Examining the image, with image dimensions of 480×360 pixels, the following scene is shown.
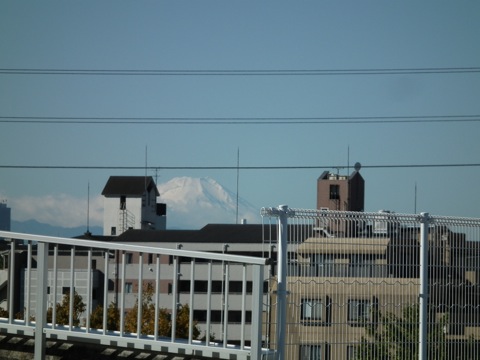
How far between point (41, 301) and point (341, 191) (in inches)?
3746

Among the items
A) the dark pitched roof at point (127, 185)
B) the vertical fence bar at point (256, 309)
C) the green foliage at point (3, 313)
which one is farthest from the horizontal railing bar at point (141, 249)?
the dark pitched roof at point (127, 185)

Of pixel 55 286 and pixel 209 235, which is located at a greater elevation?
pixel 55 286

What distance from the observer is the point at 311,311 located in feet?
30.7

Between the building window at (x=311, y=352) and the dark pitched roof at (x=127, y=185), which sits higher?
the dark pitched roof at (x=127, y=185)

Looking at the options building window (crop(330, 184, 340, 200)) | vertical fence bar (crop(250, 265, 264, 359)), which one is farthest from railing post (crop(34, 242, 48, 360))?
building window (crop(330, 184, 340, 200))

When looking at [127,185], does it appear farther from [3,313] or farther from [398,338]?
[3,313]

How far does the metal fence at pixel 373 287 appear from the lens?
30.4 feet

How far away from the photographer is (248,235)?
83.8 m

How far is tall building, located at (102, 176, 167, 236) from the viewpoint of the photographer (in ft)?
445

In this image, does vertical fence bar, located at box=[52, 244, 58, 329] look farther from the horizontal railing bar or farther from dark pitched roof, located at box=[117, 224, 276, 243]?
dark pitched roof, located at box=[117, 224, 276, 243]

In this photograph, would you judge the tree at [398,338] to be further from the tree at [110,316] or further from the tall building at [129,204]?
the tall building at [129,204]

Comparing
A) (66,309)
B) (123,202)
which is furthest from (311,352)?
(123,202)

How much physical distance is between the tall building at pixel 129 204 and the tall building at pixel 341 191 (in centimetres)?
3537

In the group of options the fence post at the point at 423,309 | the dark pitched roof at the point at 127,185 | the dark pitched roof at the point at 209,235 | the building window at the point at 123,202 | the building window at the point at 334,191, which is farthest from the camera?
the dark pitched roof at the point at 127,185
